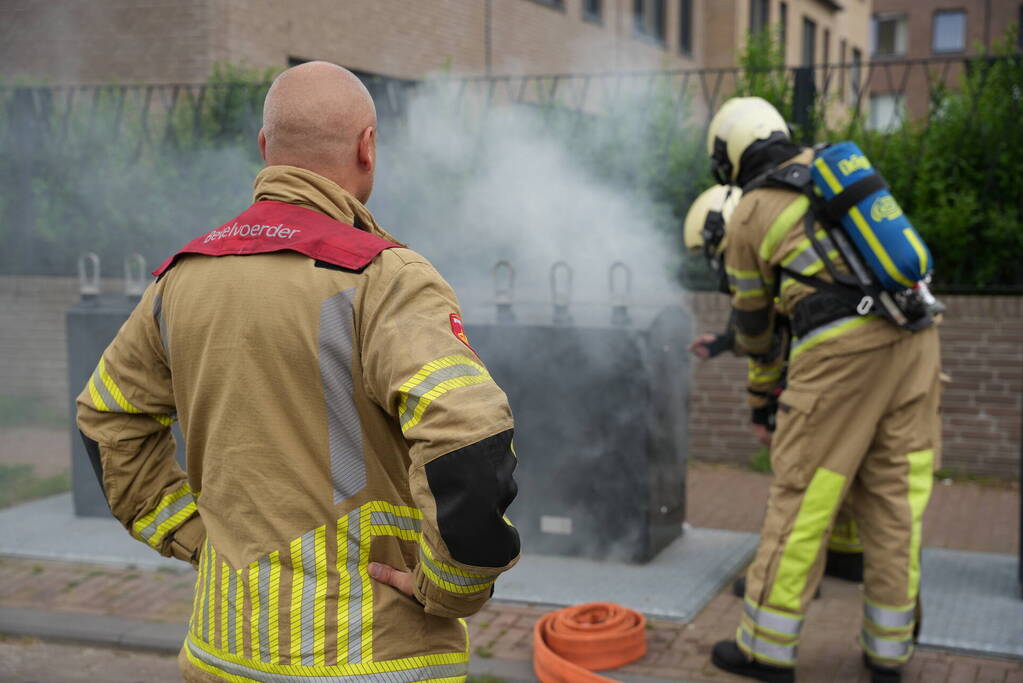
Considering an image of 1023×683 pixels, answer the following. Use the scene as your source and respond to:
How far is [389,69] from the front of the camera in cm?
957

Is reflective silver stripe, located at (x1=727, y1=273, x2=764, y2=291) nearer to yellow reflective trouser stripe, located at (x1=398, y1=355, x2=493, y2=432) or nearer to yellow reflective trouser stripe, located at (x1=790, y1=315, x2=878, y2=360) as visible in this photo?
yellow reflective trouser stripe, located at (x1=790, y1=315, x2=878, y2=360)

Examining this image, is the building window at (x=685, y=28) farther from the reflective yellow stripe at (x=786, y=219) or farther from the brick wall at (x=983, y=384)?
the reflective yellow stripe at (x=786, y=219)

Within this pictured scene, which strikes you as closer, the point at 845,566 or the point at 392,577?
the point at 392,577

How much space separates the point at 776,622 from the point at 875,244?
1.25 meters

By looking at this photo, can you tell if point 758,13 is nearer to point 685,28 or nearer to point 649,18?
point 685,28

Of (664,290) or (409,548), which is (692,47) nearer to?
(664,290)

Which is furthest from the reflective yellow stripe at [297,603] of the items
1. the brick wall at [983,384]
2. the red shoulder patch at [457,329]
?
the brick wall at [983,384]

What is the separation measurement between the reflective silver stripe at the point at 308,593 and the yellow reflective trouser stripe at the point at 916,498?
7.74 feet

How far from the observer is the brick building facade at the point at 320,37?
7094 mm

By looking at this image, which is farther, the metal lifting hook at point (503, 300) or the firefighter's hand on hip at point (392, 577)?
the metal lifting hook at point (503, 300)

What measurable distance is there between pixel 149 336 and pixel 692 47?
18389mm

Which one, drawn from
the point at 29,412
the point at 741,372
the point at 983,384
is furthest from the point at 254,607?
the point at 29,412

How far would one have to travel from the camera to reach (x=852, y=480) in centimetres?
360

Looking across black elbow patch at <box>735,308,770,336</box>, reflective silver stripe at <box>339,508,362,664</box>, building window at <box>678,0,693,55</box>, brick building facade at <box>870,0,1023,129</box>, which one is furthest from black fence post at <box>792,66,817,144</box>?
brick building facade at <box>870,0,1023,129</box>
